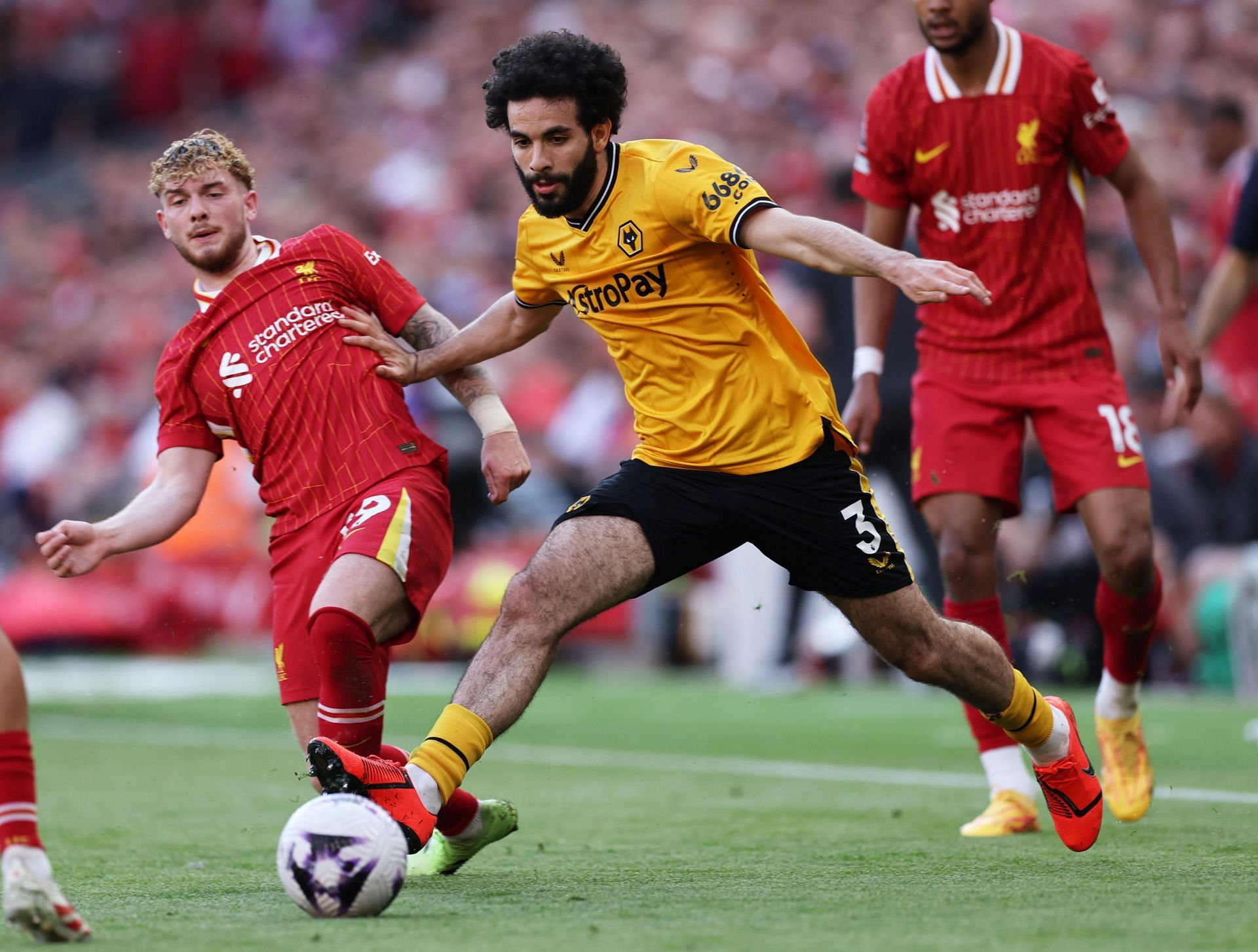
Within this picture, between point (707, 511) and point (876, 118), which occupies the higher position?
point (876, 118)

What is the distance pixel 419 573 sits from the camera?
230 inches

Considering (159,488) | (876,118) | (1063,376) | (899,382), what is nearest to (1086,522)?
(1063,376)

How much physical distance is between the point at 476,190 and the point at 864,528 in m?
16.6

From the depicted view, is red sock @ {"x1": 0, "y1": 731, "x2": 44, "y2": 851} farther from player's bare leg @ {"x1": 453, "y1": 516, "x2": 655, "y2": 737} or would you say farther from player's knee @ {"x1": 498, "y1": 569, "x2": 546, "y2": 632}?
player's knee @ {"x1": 498, "y1": 569, "x2": 546, "y2": 632}

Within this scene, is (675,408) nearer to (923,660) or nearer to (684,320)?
(684,320)

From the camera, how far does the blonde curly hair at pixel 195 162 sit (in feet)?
20.3

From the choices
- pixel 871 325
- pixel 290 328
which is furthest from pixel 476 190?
pixel 290 328

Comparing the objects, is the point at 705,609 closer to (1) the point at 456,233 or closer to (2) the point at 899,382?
(2) the point at 899,382

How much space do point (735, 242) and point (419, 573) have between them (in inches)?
56.4

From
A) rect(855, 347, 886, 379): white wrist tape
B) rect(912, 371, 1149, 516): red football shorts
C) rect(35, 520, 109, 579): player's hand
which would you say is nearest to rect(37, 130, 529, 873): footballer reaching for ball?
rect(35, 520, 109, 579): player's hand

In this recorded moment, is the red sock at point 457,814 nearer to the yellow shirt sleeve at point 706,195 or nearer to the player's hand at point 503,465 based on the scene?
the player's hand at point 503,465

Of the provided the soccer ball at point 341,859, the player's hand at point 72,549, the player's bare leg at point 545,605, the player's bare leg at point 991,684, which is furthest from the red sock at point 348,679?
the player's bare leg at point 991,684

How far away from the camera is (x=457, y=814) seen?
19.4 ft

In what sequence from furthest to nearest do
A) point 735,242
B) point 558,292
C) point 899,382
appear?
point 899,382
point 558,292
point 735,242
